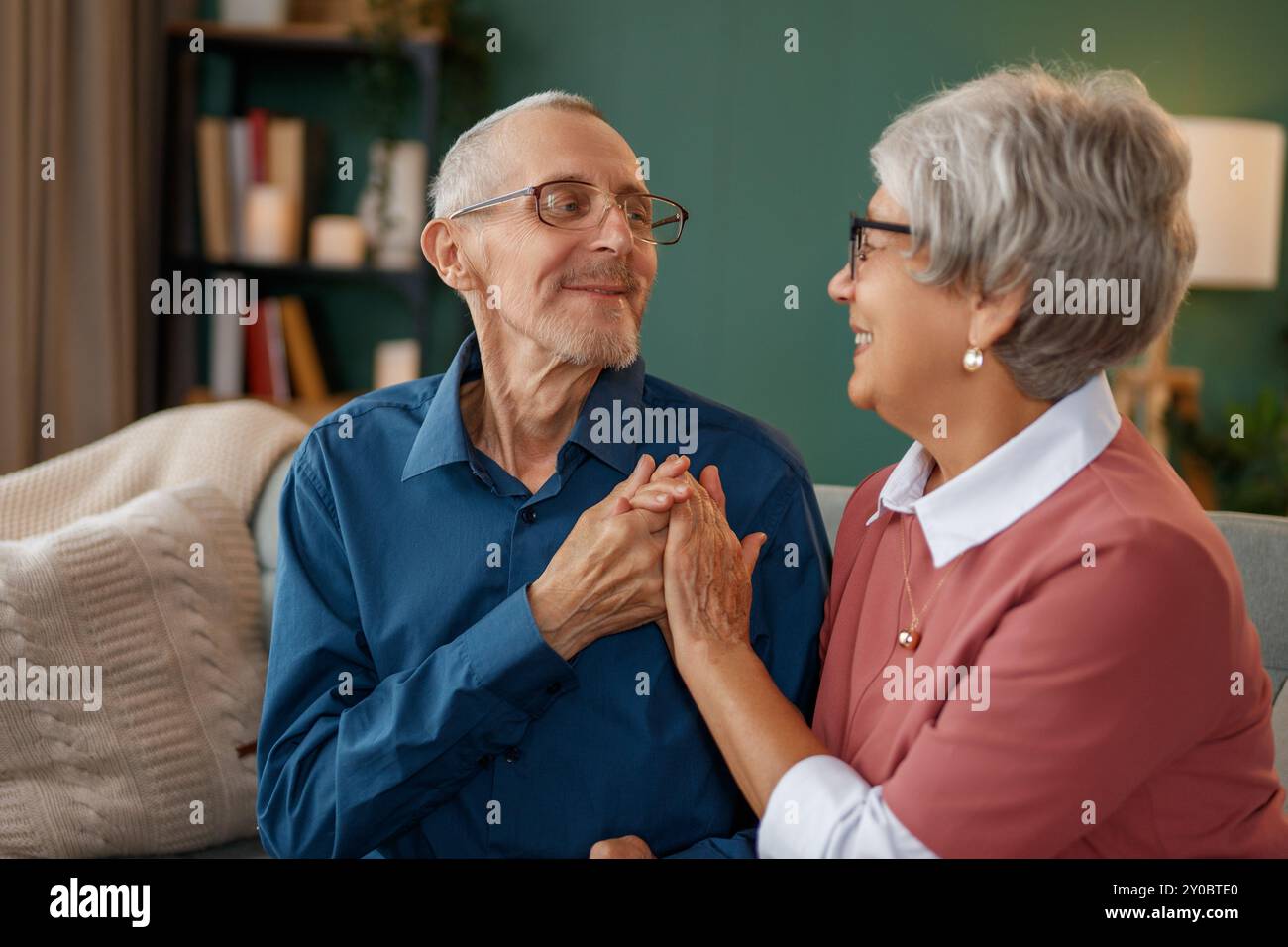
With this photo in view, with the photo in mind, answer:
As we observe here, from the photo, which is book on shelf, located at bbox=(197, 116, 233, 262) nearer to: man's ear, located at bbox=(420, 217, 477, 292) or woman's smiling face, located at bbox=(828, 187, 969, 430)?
man's ear, located at bbox=(420, 217, 477, 292)

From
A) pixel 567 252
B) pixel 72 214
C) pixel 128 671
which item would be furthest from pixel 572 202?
A: pixel 72 214

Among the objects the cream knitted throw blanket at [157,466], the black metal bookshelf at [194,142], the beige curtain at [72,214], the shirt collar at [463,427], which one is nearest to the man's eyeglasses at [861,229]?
the shirt collar at [463,427]

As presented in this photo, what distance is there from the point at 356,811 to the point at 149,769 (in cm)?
63

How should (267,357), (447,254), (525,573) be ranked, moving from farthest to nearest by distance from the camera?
(267,357) < (447,254) < (525,573)

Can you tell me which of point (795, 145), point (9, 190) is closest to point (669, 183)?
point (795, 145)

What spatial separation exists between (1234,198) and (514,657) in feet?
9.42

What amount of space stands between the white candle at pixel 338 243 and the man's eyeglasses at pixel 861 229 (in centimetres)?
257

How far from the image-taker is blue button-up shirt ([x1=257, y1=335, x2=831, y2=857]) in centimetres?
136

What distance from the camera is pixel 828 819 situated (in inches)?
45.9

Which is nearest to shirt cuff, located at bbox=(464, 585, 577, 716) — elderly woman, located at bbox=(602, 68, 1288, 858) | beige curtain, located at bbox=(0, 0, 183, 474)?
elderly woman, located at bbox=(602, 68, 1288, 858)

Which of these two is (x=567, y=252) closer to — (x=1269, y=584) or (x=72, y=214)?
(x=1269, y=584)

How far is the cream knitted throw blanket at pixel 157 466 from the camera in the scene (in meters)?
2.16

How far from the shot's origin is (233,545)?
6.87 feet

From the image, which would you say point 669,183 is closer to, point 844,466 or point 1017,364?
point 844,466
